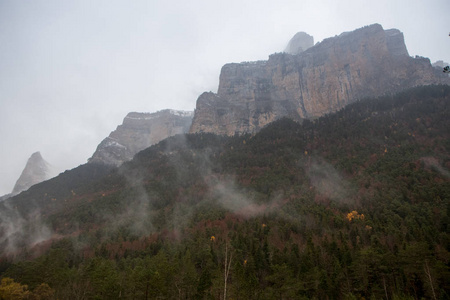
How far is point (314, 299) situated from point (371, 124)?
115 metres

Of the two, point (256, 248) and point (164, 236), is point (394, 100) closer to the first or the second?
point (256, 248)

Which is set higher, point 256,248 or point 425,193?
point 425,193

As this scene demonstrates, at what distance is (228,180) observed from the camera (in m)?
138

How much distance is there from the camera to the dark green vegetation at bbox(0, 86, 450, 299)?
48531 millimetres

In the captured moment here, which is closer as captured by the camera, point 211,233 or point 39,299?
point 39,299

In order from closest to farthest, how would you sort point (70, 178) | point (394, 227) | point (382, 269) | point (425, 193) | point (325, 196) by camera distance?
point (382, 269)
point (394, 227)
point (425, 193)
point (325, 196)
point (70, 178)

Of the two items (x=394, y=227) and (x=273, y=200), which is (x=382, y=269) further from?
(x=273, y=200)

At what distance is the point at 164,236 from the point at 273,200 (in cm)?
4499

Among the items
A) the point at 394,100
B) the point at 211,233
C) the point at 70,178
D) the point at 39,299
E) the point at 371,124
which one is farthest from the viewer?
the point at 70,178

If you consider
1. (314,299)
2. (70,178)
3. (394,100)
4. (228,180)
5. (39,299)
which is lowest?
(314,299)

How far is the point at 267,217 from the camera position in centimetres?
9656

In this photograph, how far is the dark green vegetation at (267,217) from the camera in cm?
4853

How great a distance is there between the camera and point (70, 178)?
7165 inches

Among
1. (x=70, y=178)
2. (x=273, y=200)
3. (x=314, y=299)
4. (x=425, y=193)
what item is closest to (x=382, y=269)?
(x=314, y=299)
